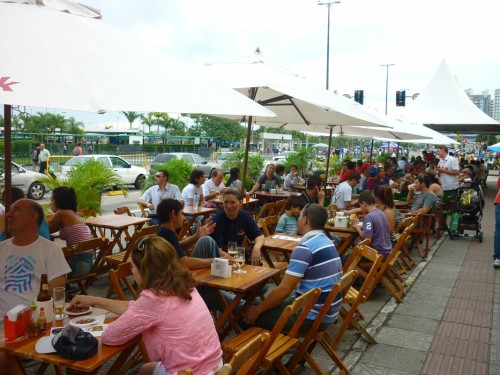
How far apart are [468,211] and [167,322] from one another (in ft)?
28.8

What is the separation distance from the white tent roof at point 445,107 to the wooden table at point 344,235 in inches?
663

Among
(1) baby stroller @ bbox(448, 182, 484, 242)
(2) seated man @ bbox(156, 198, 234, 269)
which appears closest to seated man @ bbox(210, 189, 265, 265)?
(2) seated man @ bbox(156, 198, 234, 269)

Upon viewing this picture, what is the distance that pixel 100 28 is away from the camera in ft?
11.0

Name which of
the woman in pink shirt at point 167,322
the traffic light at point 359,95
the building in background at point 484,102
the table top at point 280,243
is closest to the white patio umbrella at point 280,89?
the table top at point 280,243

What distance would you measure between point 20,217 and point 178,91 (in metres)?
1.49

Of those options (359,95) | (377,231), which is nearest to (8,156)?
(377,231)

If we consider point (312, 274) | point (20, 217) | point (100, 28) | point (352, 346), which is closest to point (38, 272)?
point (20, 217)

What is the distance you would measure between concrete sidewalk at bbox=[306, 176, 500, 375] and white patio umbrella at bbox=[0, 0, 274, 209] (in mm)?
2510

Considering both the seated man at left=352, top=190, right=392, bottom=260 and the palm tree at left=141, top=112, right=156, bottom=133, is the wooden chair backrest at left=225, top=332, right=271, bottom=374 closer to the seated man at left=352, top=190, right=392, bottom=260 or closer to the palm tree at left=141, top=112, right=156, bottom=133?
the seated man at left=352, top=190, right=392, bottom=260

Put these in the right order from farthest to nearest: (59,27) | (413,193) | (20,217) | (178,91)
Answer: (413,193) < (20,217) < (178,91) < (59,27)

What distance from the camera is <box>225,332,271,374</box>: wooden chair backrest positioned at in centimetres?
227

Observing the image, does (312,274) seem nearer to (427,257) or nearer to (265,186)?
(427,257)

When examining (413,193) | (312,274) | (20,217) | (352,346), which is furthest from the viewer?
(413,193)

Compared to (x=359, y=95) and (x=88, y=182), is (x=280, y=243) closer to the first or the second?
(x=88, y=182)
